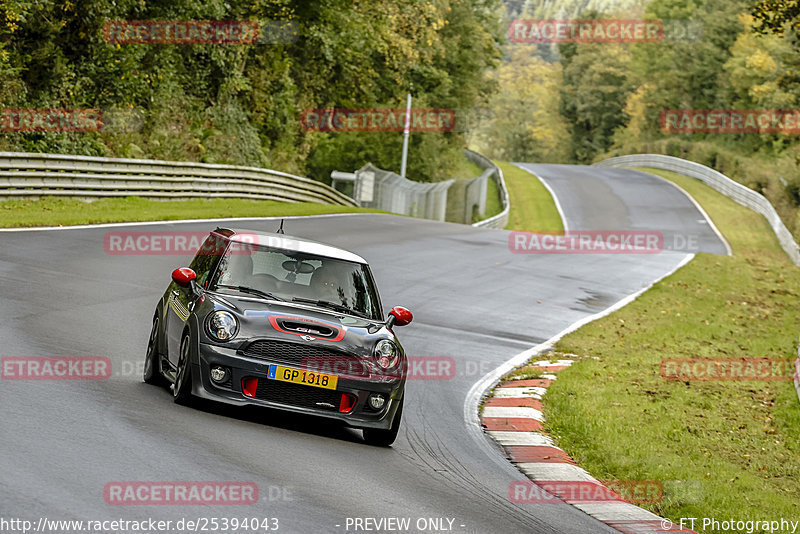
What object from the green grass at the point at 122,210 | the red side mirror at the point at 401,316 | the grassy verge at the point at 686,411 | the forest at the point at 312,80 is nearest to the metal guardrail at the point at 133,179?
the green grass at the point at 122,210

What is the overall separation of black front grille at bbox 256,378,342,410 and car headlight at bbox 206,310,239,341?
1.44ft

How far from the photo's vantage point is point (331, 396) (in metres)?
8.64

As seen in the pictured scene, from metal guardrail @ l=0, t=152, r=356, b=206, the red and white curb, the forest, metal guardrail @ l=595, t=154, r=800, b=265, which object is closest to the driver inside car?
the red and white curb

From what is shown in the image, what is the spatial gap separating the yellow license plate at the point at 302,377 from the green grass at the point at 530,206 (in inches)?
1652

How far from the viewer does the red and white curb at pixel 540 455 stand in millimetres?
7793

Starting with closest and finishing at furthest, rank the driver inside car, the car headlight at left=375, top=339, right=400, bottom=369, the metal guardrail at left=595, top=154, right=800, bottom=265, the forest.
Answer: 1. the car headlight at left=375, top=339, right=400, bottom=369
2. the driver inside car
3. the forest
4. the metal guardrail at left=595, top=154, right=800, bottom=265

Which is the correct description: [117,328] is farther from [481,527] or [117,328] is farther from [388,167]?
[388,167]

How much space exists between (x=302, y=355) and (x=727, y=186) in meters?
58.2

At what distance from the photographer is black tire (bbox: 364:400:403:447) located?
8.97 m

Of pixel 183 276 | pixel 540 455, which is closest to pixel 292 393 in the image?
pixel 183 276

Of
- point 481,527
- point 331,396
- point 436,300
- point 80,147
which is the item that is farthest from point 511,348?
point 80,147

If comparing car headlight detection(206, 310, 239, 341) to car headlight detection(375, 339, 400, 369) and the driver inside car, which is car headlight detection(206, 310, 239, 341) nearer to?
the driver inside car

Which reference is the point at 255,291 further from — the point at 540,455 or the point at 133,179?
the point at 133,179

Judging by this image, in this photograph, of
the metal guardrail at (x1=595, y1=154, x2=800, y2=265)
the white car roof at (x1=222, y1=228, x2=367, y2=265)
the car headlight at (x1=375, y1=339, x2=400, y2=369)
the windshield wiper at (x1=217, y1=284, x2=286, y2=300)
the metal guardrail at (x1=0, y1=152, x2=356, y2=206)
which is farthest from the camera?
the metal guardrail at (x1=595, y1=154, x2=800, y2=265)
